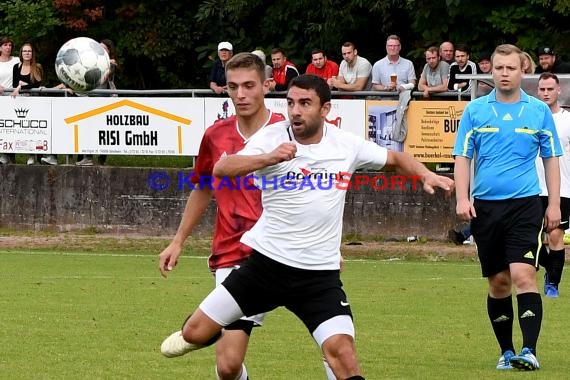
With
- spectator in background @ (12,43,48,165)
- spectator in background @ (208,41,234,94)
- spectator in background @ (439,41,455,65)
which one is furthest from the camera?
spectator in background @ (12,43,48,165)

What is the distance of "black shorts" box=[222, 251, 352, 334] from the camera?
746 cm

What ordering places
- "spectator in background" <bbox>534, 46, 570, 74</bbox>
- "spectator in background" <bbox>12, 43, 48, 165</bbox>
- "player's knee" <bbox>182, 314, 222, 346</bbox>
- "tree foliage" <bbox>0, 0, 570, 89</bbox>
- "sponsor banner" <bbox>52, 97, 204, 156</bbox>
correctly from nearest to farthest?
"player's knee" <bbox>182, 314, 222, 346</bbox> < "spectator in background" <bbox>534, 46, 570, 74</bbox> < "sponsor banner" <bbox>52, 97, 204, 156</bbox> < "spectator in background" <bbox>12, 43, 48, 165</bbox> < "tree foliage" <bbox>0, 0, 570, 89</bbox>

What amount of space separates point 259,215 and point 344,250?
11.8m

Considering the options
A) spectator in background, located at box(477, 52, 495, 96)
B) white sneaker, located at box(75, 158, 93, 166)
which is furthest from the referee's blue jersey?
white sneaker, located at box(75, 158, 93, 166)

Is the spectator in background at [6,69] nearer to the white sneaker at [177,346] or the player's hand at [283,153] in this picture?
the white sneaker at [177,346]

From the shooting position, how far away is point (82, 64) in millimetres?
19047

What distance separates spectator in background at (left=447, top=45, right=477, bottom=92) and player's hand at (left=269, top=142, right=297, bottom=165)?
503 inches

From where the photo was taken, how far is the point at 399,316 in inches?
496

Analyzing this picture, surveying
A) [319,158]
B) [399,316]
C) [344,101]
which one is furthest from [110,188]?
[319,158]

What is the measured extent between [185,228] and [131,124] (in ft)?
43.1

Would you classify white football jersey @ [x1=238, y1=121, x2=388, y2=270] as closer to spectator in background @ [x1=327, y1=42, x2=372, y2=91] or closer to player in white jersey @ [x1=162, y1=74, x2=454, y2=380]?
player in white jersey @ [x1=162, y1=74, x2=454, y2=380]

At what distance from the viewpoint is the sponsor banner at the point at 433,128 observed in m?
20.0

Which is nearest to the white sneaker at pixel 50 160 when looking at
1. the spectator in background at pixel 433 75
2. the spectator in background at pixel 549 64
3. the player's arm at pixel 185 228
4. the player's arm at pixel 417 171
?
the spectator in background at pixel 433 75

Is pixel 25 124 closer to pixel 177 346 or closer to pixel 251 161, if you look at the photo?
pixel 177 346
